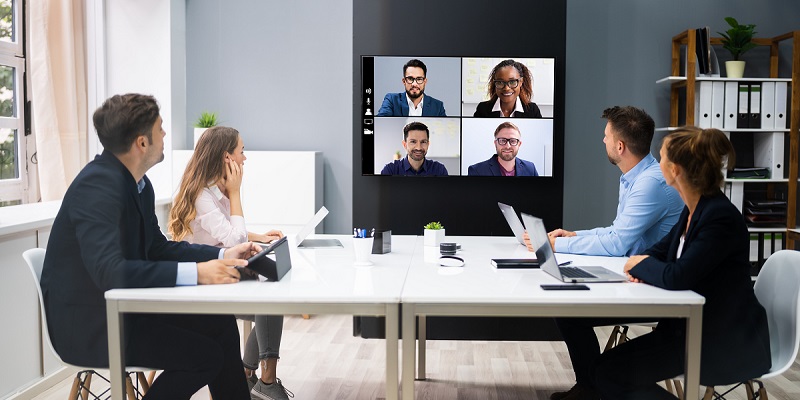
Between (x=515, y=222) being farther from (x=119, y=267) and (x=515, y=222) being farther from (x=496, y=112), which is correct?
(x=119, y=267)

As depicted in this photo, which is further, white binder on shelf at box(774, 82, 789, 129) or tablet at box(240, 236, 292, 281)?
white binder on shelf at box(774, 82, 789, 129)

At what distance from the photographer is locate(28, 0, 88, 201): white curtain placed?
487cm

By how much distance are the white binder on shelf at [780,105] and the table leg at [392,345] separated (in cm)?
432

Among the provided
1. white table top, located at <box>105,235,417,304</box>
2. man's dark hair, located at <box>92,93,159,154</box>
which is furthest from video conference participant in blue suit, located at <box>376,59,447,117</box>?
man's dark hair, located at <box>92,93,159,154</box>

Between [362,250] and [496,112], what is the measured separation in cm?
214

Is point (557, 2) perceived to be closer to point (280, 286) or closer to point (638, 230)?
point (638, 230)

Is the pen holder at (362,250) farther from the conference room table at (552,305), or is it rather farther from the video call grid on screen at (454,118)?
the video call grid on screen at (454,118)

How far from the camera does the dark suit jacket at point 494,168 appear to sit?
4.89m

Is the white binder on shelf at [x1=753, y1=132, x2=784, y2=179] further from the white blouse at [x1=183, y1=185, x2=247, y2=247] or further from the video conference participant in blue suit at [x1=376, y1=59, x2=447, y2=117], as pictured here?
the white blouse at [x1=183, y1=185, x2=247, y2=247]

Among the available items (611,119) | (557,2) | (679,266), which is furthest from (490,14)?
(679,266)

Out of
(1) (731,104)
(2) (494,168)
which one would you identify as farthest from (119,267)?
(1) (731,104)

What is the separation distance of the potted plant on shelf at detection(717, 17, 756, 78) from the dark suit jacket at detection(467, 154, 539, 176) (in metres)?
1.85

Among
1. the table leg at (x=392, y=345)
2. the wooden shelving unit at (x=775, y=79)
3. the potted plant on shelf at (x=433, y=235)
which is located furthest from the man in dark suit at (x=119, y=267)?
the wooden shelving unit at (x=775, y=79)

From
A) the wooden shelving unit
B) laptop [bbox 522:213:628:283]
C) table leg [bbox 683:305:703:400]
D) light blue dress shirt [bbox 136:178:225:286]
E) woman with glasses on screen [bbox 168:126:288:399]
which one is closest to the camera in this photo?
table leg [bbox 683:305:703:400]
